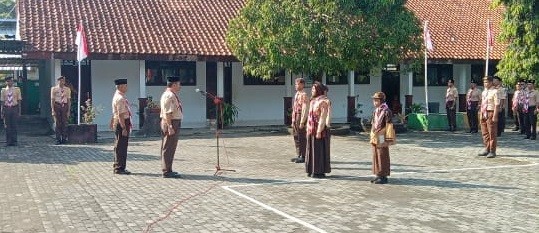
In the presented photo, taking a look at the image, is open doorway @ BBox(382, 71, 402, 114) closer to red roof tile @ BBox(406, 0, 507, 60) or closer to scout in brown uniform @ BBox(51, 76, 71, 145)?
red roof tile @ BBox(406, 0, 507, 60)

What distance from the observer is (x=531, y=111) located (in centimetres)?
1781

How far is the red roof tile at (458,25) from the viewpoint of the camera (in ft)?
79.2

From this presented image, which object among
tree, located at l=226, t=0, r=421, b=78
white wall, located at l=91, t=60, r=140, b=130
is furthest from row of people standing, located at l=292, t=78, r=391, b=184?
white wall, located at l=91, t=60, r=140, b=130

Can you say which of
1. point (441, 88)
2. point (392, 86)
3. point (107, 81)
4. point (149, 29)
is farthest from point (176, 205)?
point (441, 88)

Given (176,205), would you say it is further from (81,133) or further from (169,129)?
(81,133)

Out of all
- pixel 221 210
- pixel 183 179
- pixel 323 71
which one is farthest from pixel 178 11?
pixel 221 210

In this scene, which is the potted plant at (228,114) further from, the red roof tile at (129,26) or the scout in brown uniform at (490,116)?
the scout in brown uniform at (490,116)

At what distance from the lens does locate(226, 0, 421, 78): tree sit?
677 inches

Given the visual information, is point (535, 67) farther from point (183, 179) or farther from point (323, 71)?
point (183, 179)

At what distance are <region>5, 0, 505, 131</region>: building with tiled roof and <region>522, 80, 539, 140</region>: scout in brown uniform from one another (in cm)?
378

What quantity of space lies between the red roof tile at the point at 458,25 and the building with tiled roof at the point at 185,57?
61 mm

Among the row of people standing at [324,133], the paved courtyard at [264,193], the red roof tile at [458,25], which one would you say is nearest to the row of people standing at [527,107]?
the paved courtyard at [264,193]

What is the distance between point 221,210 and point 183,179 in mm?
2591

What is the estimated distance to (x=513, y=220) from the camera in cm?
773
